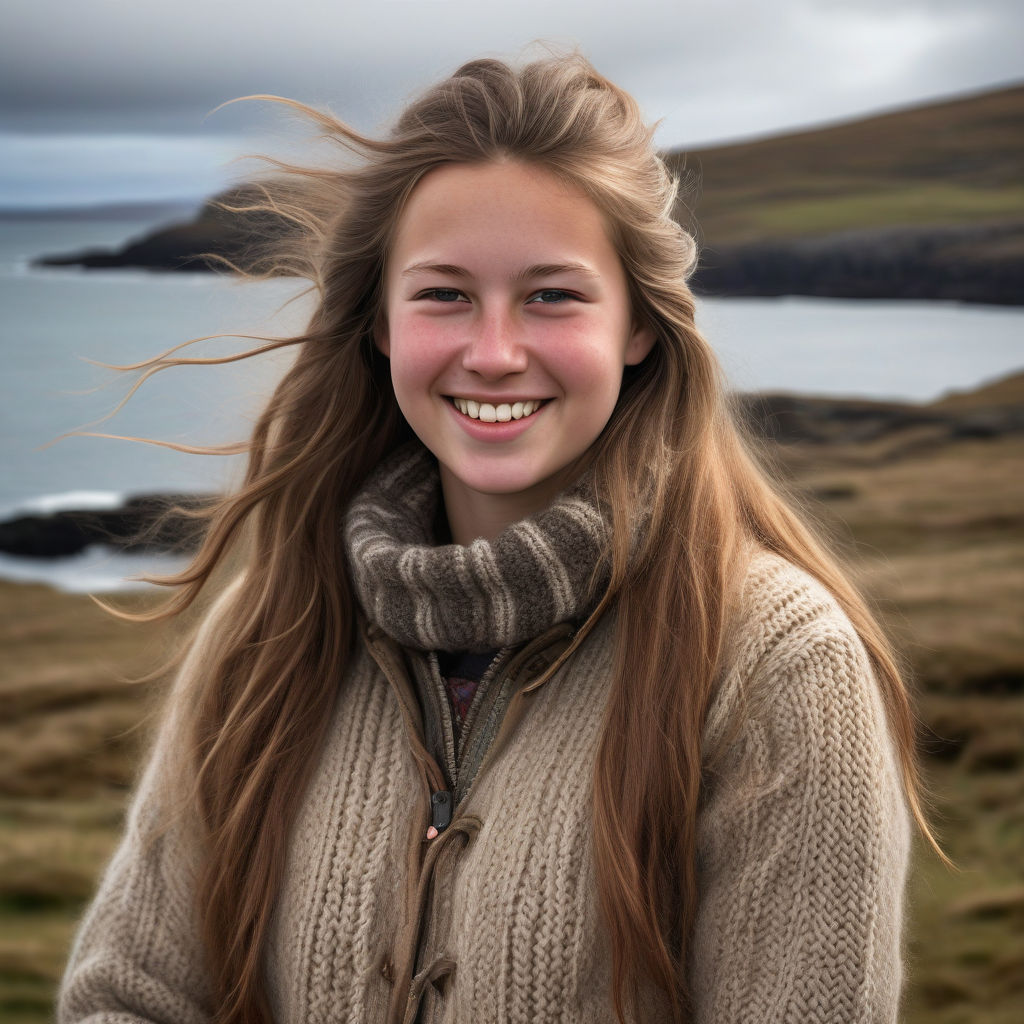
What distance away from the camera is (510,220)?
119 cm

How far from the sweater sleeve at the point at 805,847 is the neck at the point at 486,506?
1.22 feet

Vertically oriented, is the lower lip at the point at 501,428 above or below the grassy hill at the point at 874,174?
below

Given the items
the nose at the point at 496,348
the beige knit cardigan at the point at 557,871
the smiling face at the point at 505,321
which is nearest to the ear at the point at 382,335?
the smiling face at the point at 505,321

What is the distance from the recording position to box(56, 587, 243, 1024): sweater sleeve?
4.36 feet

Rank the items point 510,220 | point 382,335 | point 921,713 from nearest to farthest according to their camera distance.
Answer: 1. point 510,220
2. point 382,335
3. point 921,713

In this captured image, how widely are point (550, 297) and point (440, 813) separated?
0.61 metres

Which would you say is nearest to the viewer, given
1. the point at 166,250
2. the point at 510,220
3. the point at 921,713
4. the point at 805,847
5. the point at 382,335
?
the point at 805,847

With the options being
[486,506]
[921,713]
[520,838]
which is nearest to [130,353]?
[486,506]

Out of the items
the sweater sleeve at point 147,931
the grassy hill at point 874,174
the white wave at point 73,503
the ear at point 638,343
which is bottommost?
the sweater sleeve at point 147,931

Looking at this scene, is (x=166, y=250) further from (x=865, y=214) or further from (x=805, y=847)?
(x=805, y=847)

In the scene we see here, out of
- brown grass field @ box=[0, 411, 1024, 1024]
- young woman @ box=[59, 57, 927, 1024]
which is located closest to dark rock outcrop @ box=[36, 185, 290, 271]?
brown grass field @ box=[0, 411, 1024, 1024]

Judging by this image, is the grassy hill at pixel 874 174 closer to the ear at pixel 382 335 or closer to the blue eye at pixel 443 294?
the ear at pixel 382 335

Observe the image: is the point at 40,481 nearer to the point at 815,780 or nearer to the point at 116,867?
the point at 116,867

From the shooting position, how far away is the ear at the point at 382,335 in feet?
4.74
